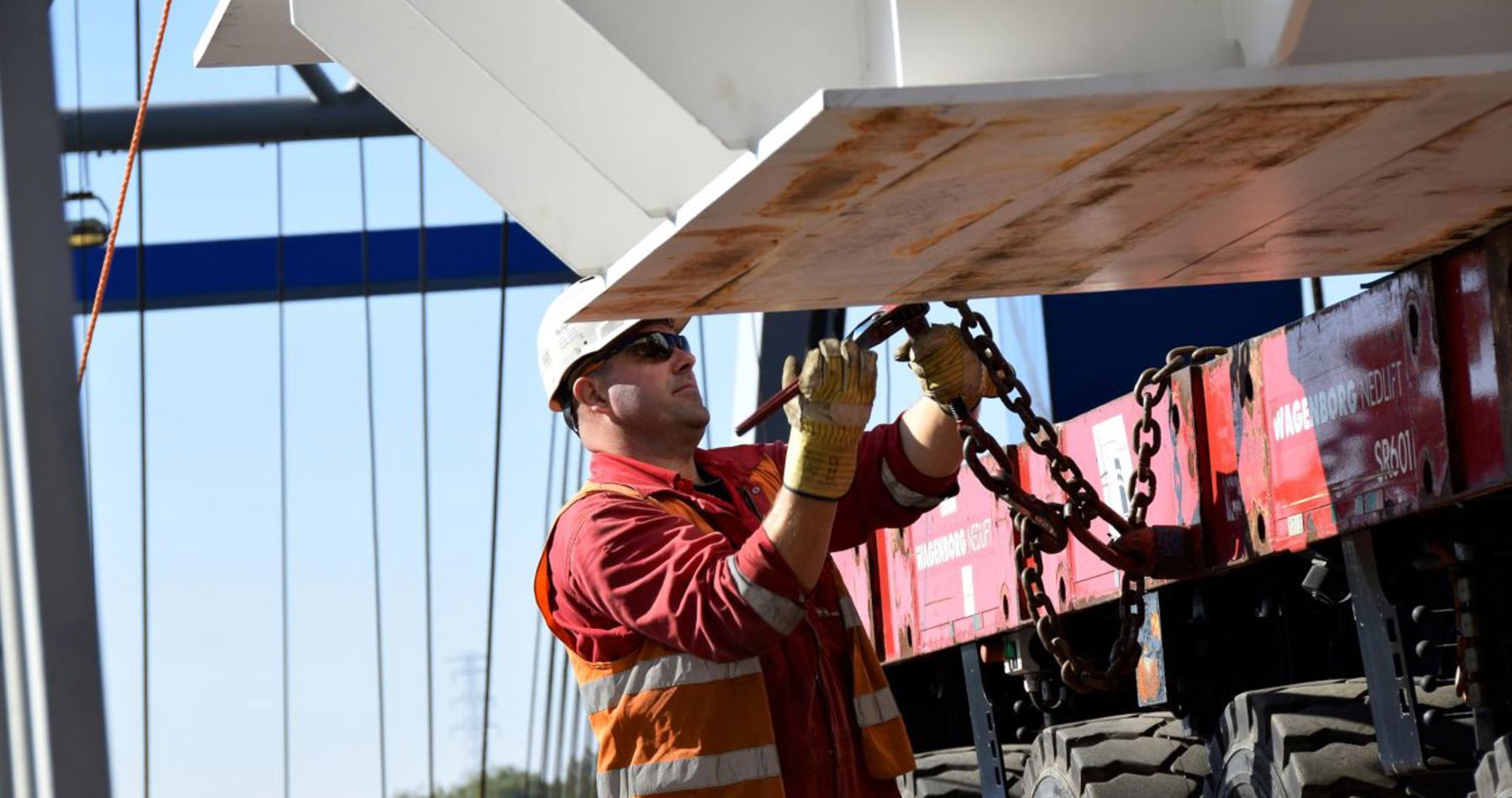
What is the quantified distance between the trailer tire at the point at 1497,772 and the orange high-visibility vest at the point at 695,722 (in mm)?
1314

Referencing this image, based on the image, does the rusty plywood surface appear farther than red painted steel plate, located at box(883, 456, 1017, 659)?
No

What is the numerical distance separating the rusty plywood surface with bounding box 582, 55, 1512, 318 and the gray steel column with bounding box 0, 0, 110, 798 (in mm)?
1164

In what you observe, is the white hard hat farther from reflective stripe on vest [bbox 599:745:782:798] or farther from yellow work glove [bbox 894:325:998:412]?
reflective stripe on vest [bbox 599:745:782:798]

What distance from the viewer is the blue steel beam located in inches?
624

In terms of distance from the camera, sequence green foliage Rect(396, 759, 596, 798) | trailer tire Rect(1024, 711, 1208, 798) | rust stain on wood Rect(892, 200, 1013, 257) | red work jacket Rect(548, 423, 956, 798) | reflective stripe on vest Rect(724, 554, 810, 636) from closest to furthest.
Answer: rust stain on wood Rect(892, 200, 1013, 257) → reflective stripe on vest Rect(724, 554, 810, 636) → red work jacket Rect(548, 423, 956, 798) → trailer tire Rect(1024, 711, 1208, 798) → green foliage Rect(396, 759, 596, 798)

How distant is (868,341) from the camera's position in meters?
4.60

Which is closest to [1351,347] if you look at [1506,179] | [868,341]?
[1506,179]

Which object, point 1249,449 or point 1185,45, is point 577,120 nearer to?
point 1185,45

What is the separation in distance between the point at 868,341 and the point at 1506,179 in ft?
4.54

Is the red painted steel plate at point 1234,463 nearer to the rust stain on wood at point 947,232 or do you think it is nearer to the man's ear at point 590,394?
the rust stain on wood at point 947,232

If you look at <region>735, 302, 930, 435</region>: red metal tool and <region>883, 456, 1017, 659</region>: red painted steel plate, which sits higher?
<region>735, 302, 930, 435</region>: red metal tool

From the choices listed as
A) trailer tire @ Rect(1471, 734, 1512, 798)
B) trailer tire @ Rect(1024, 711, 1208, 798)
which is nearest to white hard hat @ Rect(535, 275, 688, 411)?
trailer tire @ Rect(1024, 711, 1208, 798)

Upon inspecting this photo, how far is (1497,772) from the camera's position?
395 centimetres

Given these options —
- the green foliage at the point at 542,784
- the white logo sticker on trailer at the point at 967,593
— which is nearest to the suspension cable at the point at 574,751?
the green foliage at the point at 542,784
